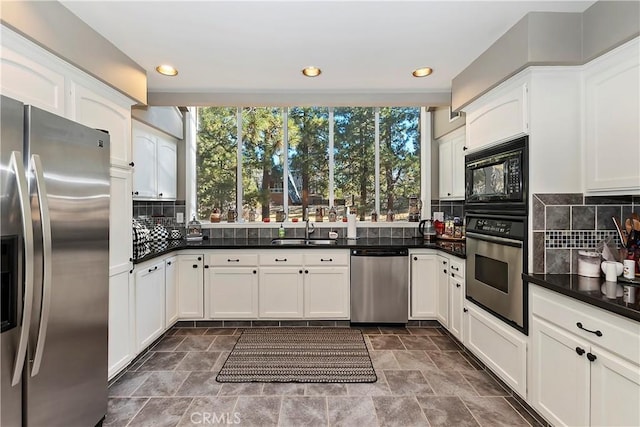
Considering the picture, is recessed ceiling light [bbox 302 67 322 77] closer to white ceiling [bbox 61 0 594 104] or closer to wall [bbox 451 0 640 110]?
white ceiling [bbox 61 0 594 104]

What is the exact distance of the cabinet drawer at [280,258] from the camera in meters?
3.43

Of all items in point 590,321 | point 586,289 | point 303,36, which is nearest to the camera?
point 590,321

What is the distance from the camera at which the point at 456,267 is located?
2994 mm

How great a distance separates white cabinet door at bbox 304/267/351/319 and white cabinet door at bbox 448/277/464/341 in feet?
3.34

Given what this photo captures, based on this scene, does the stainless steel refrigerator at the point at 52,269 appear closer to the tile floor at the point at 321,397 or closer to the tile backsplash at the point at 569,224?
the tile floor at the point at 321,397

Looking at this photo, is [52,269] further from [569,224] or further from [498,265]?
[569,224]

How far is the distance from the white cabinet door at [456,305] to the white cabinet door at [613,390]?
1333 millimetres

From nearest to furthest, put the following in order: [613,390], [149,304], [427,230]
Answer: [613,390], [149,304], [427,230]

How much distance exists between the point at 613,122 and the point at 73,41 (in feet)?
10.3

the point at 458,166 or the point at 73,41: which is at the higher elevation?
the point at 73,41

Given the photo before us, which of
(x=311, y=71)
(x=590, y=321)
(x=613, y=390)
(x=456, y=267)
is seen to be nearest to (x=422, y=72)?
(x=311, y=71)

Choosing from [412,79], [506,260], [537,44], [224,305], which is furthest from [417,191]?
Result: [224,305]

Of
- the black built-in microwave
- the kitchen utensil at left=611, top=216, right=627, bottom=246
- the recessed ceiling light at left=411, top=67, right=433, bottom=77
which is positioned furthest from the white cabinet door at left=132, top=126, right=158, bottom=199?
the kitchen utensil at left=611, top=216, right=627, bottom=246

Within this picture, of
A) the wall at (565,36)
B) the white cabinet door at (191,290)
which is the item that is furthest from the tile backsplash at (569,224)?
the white cabinet door at (191,290)
